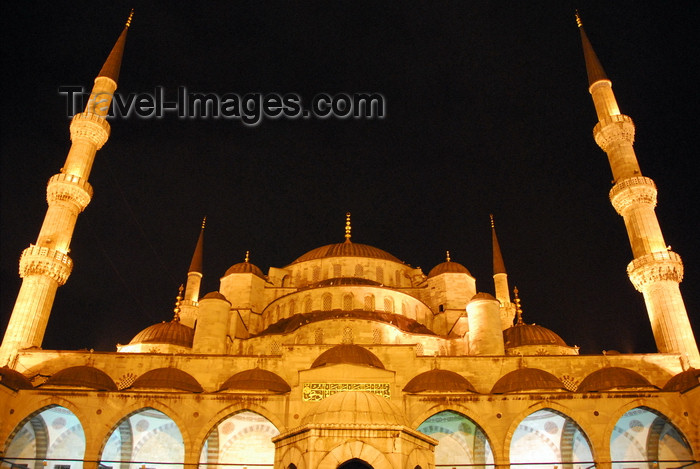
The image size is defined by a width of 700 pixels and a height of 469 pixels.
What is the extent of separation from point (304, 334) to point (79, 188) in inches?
409

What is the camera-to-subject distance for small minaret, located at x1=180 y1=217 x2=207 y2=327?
2675cm

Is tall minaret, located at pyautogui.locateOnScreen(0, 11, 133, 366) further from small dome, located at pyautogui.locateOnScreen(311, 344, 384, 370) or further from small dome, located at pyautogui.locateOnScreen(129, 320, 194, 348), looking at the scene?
small dome, located at pyautogui.locateOnScreen(311, 344, 384, 370)

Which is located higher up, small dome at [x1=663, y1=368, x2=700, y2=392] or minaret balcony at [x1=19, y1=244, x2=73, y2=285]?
minaret balcony at [x1=19, y1=244, x2=73, y2=285]

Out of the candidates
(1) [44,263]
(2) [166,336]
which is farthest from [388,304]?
(1) [44,263]

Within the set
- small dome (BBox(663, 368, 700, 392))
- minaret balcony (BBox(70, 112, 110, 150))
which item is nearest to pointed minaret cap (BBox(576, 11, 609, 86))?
small dome (BBox(663, 368, 700, 392))

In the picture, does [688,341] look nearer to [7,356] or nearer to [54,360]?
[54,360]

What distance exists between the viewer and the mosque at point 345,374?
15.3m

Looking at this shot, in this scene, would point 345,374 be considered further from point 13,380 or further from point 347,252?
point 347,252

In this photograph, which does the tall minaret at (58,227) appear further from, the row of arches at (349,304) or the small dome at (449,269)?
the small dome at (449,269)

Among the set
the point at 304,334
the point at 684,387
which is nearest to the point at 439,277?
the point at 304,334

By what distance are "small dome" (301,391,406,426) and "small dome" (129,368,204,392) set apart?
966 centimetres

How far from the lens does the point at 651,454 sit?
1675 centimetres

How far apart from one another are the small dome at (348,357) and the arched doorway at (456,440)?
2.70m

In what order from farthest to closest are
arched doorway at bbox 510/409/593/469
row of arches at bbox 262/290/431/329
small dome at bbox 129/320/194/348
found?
row of arches at bbox 262/290/431/329
small dome at bbox 129/320/194/348
arched doorway at bbox 510/409/593/469
